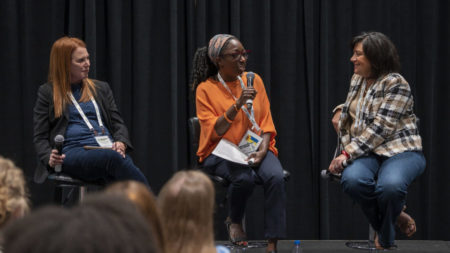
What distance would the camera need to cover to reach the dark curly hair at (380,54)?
3252mm

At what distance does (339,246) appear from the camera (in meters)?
3.94

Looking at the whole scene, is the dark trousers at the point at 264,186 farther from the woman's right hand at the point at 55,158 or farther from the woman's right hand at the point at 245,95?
the woman's right hand at the point at 55,158

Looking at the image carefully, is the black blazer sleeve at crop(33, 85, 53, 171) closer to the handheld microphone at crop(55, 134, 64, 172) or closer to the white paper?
the handheld microphone at crop(55, 134, 64, 172)

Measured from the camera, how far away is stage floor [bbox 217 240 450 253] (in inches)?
148

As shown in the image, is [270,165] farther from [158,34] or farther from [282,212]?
[158,34]

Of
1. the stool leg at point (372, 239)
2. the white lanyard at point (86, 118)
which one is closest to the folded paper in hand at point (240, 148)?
the white lanyard at point (86, 118)

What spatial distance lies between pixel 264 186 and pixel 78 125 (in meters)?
1.13

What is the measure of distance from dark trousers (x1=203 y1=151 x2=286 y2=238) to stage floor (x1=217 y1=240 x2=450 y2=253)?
0.38 meters

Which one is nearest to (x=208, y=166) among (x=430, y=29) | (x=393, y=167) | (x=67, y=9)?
(x=393, y=167)

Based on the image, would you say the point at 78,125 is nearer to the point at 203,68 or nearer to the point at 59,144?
the point at 59,144

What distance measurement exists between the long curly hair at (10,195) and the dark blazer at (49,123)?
182 cm

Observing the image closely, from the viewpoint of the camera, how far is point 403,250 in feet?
12.2

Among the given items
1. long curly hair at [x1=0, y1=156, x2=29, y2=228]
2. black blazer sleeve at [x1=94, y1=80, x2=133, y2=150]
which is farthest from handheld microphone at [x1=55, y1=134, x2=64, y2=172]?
long curly hair at [x1=0, y1=156, x2=29, y2=228]

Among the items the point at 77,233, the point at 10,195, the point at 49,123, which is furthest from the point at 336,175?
the point at 77,233
